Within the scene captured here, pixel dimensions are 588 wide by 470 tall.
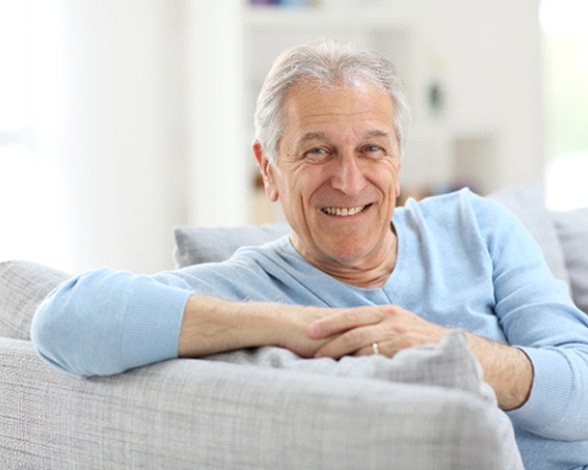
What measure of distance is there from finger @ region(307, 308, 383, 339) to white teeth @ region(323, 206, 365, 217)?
509 millimetres

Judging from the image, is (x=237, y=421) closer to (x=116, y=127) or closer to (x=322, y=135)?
(x=322, y=135)

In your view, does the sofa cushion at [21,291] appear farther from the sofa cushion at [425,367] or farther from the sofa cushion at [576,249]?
the sofa cushion at [576,249]

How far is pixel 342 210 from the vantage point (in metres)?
2.00

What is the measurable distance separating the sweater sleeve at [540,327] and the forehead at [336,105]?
0.32 metres

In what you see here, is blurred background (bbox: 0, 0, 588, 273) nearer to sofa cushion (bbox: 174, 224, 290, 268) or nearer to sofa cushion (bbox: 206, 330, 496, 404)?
sofa cushion (bbox: 174, 224, 290, 268)

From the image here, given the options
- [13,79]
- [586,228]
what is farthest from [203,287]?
[13,79]

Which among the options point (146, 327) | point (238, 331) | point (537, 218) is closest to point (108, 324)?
point (146, 327)

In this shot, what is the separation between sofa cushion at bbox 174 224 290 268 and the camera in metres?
2.27

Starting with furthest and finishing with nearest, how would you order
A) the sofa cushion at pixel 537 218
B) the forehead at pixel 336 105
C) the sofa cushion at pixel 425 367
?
the sofa cushion at pixel 537 218, the forehead at pixel 336 105, the sofa cushion at pixel 425 367

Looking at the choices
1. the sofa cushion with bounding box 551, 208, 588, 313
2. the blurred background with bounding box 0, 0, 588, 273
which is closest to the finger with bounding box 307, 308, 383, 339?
the sofa cushion with bounding box 551, 208, 588, 313

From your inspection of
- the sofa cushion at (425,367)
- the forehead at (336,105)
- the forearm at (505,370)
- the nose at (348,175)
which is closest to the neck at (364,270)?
the nose at (348,175)

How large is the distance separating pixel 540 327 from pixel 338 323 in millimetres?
509

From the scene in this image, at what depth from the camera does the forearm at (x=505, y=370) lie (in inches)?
62.7

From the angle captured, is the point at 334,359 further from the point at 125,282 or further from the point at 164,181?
the point at 164,181
